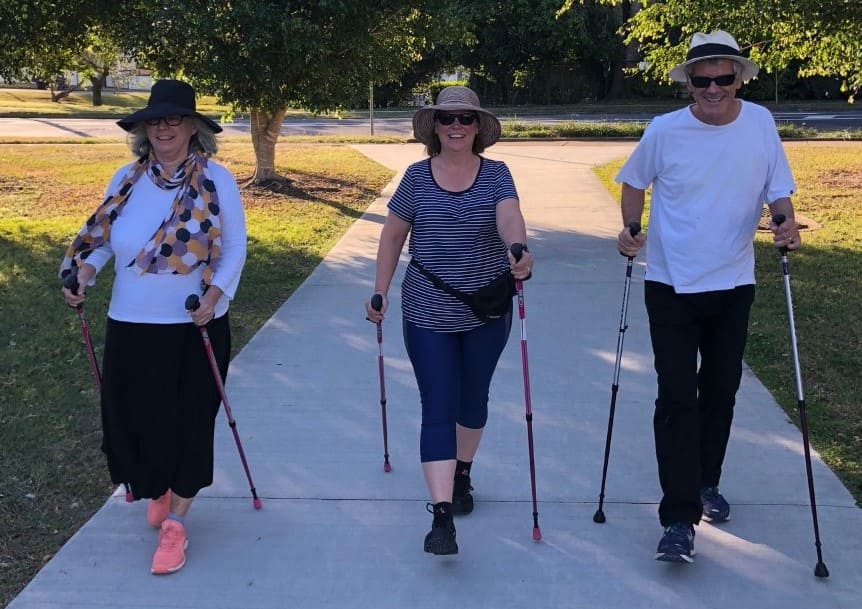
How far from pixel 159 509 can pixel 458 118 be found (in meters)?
1.98

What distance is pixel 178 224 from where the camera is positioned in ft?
11.2

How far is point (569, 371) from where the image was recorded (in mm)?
5727

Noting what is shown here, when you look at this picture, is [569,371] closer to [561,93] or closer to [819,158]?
Result: [819,158]

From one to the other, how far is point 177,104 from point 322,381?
8.21ft

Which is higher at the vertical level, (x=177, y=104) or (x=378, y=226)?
(x=177, y=104)

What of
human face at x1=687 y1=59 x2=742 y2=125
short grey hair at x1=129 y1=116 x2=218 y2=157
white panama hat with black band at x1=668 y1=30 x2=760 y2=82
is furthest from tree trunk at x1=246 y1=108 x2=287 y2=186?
human face at x1=687 y1=59 x2=742 y2=125

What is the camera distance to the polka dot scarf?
3.43 m

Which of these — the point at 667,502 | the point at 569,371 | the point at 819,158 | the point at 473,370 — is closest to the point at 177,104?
the point at 473,370

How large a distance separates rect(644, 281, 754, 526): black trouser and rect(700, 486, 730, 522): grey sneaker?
250mm

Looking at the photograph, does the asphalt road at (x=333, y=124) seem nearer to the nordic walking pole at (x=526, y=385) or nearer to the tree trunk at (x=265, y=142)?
the tree trunk at (x=265, y=142)

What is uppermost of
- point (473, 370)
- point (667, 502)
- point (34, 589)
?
point (473, 370)

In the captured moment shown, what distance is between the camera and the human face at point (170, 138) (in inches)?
137

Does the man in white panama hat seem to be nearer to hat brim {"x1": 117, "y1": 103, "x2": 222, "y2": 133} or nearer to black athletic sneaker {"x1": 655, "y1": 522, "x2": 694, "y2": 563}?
black athletic sneaker {"x1": 655, "y1": 522, "x2": 694, "y2": 563}

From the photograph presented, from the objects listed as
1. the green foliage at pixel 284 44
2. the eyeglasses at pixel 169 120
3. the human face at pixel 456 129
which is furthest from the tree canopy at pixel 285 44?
the human face at pixel 456 129
